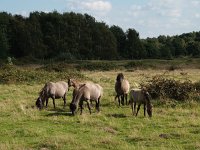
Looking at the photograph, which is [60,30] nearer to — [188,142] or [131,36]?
[131,36]

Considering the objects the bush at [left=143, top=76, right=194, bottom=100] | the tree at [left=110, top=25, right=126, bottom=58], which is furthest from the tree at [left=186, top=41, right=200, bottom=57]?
the bush at [left=143, top=76, right=194, bottom=100]

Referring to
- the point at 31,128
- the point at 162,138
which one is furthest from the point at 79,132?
the point at 162,138

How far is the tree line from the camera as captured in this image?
271 ft

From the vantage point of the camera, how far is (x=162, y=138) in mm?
14648

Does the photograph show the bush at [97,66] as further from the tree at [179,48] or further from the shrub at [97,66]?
the tree at [179,48]

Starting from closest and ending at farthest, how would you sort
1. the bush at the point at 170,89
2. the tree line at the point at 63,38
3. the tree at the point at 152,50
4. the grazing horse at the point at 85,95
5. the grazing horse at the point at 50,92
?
the grazing horse at the point at 85,95 < the grazing horse at the point at 50,92 < the bush at the point at 170,89 < the tree line at the point at 63,38 < the tree at the point at 152,50

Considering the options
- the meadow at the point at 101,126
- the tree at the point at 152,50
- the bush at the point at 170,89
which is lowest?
the meadow at the point at 101,126

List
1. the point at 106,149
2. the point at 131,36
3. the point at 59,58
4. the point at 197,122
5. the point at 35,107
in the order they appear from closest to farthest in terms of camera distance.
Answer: the point at 106,149
the point at 197,122
the point at 35,107
the point at 59,58
the point at 131,36

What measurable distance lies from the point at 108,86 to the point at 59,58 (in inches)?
1721

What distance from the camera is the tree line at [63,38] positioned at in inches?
3253

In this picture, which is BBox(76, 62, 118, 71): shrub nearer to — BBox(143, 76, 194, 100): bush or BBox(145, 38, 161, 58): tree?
BBox(143, 76, 194, 100): bush

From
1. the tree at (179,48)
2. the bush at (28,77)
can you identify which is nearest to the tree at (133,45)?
the tree at (179,48)

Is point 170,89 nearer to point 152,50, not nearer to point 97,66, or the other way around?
point 97,66

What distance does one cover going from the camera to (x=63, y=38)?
88875 mm
